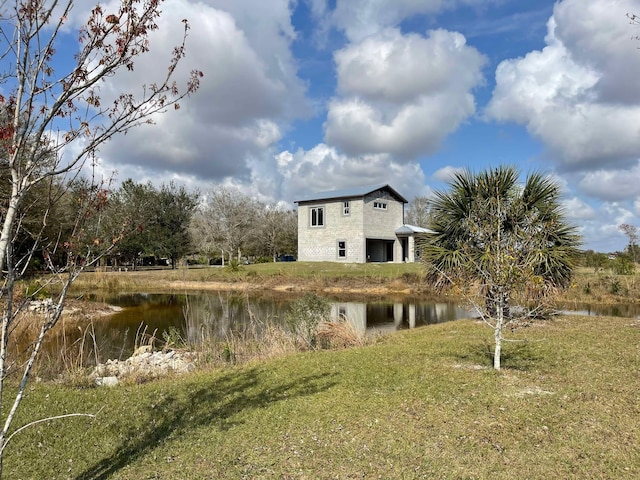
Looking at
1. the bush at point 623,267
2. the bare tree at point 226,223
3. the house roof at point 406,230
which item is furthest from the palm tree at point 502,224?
the bare tree at point 226,223

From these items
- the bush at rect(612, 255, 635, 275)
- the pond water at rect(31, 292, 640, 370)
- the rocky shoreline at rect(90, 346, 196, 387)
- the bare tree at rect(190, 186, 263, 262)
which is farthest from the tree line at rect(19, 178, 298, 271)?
the bush at rect(612, 255, 635, 275)

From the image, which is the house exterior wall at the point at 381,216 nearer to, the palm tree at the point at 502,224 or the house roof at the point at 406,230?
the house roof at the point at 406,230

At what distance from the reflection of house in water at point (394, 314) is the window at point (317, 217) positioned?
15461 millimetres

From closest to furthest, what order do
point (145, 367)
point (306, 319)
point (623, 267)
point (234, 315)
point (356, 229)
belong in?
point (145, 367), point (306, 319), point (234, 315), point (623, 267), point (356, 229)

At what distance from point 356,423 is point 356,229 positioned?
3134 centimetres

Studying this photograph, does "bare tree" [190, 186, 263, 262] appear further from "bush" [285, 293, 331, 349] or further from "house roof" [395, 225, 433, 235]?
"bush" [285, 293, 331, 349]

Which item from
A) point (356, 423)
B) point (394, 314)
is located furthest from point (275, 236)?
point (356, 423)

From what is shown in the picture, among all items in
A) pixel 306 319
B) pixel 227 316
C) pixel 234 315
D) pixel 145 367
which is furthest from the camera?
pixel 234 315

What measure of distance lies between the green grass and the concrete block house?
93.0ft

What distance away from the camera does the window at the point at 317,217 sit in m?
38.3

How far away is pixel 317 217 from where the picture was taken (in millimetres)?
38625

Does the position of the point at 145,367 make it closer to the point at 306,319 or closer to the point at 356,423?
the point at 306,319

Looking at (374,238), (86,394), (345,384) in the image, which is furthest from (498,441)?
(374,238)

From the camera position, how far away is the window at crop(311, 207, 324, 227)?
38312 millimetres
